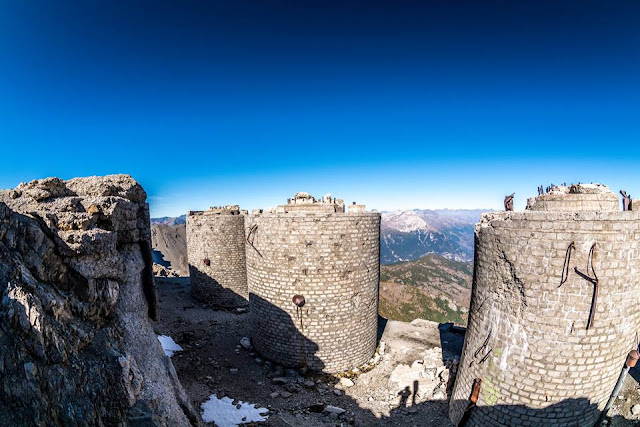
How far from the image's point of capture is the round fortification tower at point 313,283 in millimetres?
10227

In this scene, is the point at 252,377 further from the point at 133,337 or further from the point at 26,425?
the point at 26,425

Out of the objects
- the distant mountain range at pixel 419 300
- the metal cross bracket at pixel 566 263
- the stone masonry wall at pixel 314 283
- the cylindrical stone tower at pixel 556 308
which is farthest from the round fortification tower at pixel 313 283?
the distant mountain range at pixel 419 300

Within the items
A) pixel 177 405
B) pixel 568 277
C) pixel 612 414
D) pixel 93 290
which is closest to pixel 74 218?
pixel 93 290

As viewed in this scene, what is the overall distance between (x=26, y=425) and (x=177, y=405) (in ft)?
8.13

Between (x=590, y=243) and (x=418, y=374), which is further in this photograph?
(x=418, y=374)

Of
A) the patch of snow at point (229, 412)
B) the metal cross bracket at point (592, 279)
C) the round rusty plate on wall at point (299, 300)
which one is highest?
the metal cross bracket at point (592, 279)

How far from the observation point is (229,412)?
26.6ft

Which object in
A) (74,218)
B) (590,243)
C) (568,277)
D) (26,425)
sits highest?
(74,218)

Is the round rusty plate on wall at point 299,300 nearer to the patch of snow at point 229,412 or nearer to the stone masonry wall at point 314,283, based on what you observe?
the stone masonry wall at point 314,283

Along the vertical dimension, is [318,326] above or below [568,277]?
below

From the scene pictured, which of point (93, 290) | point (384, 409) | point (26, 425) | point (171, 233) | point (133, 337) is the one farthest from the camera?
point (171, 233)

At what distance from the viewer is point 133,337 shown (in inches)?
212

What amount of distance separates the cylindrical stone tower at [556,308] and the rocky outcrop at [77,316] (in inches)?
283

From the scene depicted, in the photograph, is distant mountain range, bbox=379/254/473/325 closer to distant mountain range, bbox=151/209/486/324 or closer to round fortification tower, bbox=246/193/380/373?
distant mountain range, bbox=151/209/486/324
